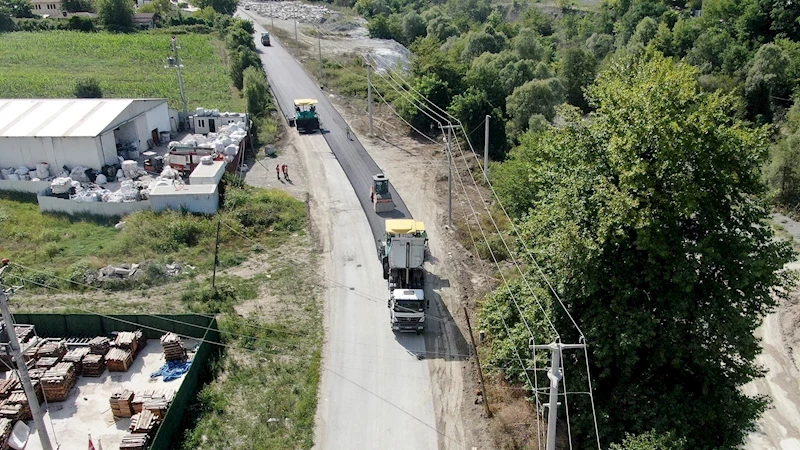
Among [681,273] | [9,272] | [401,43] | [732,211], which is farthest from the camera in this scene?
[401,43]

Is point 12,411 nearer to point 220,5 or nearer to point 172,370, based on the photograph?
point 172,370

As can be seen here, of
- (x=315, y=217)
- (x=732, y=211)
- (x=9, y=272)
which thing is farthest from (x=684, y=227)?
(x=9, y=272)

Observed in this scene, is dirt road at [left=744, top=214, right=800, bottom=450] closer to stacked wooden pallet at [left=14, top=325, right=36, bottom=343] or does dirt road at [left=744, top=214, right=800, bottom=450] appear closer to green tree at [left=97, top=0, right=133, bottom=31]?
stacked wooden pallet at [left=14, top=325, right=36, bottom=343]

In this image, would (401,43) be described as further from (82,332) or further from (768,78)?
(82,332)

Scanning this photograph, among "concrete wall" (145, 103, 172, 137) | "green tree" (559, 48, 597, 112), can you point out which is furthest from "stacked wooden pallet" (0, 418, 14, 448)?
"green tree" (559, 48, 597, 112)

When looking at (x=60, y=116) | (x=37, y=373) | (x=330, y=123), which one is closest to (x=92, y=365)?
(x=37, y=373)
